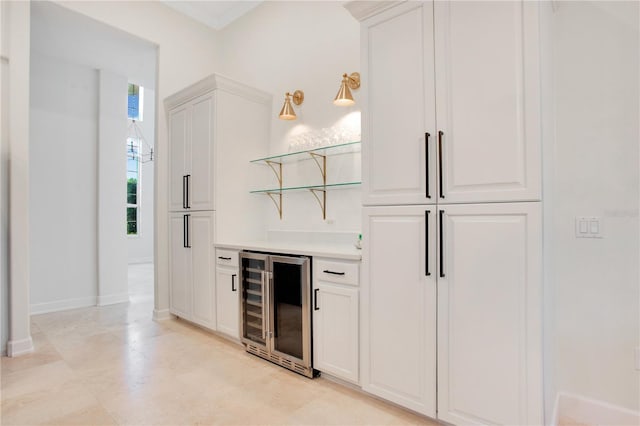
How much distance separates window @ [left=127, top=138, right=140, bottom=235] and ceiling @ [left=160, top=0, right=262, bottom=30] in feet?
18.2

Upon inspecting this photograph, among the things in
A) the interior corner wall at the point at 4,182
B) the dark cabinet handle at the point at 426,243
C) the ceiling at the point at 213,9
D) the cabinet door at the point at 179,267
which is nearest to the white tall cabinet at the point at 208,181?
the cabinet door at the point at 179,267

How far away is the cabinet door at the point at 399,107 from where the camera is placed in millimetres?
1857

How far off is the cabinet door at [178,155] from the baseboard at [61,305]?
181 cm

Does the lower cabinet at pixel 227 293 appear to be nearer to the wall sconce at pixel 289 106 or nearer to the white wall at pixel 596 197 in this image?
the wall sconce at pixel 289 106

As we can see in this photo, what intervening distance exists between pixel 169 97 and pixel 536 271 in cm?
362

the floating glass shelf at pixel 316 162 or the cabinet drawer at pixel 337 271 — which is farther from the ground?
the floating glass shelf at pixel 316 162

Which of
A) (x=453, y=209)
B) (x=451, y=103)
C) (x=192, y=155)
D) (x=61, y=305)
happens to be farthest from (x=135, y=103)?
(x=453, y=209)

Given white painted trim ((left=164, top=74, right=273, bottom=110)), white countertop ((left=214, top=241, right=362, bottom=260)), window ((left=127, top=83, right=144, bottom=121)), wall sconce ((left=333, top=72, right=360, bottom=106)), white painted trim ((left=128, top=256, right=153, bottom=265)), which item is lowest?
white painted trim ((left=128, top=256, right=153, bottom=265))

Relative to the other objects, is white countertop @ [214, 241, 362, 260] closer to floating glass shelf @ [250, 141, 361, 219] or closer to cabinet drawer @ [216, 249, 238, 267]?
cabinet drawer @ [216, 249, 238, 267]

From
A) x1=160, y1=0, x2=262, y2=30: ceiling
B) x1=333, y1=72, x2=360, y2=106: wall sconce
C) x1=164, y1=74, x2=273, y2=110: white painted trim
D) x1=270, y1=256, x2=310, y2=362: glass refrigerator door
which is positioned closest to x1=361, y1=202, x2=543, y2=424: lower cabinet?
x1=270, y1=256, x2=310, y2=362: glass refrigerator door

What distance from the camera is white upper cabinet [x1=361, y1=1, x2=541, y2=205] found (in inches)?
62.4

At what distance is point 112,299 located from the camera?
4.52m

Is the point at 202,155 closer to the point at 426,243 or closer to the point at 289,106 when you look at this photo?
the point at 289,106

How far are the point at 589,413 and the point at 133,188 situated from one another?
931 centimetres
